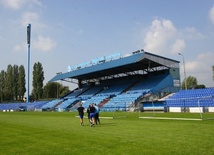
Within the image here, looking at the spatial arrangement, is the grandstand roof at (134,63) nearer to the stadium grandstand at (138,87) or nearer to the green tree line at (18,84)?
the stadium grandstand at (138,87)

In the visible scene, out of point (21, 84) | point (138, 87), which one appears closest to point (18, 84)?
point (21, 84)

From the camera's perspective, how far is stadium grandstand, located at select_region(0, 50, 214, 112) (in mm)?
41000

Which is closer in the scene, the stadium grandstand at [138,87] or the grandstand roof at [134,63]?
the stadium grandstand at [138,87]

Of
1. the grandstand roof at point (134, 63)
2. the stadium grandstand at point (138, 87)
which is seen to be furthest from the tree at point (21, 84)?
the grandstand roof at point (134, 63)

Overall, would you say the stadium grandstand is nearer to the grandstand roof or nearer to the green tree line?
the grandstand roof

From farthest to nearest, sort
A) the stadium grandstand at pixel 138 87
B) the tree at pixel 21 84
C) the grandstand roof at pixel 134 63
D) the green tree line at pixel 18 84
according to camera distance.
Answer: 1. the tree at pixel 21 84
2. the green tree line at pixel 18 84
3. the grandstand roof at pixel 134 63
4. the stadium grandstand at pixel 138 87

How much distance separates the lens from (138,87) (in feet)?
193

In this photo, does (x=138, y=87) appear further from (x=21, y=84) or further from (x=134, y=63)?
(x=21, y=84)

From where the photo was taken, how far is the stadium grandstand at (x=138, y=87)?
4100 cm

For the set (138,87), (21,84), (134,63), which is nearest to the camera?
(134,63)

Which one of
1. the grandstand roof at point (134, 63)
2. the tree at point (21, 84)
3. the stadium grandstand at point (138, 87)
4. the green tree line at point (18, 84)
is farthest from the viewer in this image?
the tree at point (21, 84)

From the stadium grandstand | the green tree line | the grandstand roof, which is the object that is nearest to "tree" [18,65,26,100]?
the green tree line

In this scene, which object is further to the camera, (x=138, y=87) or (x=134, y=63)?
(x=138, y=87)

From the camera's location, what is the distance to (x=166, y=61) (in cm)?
5331
